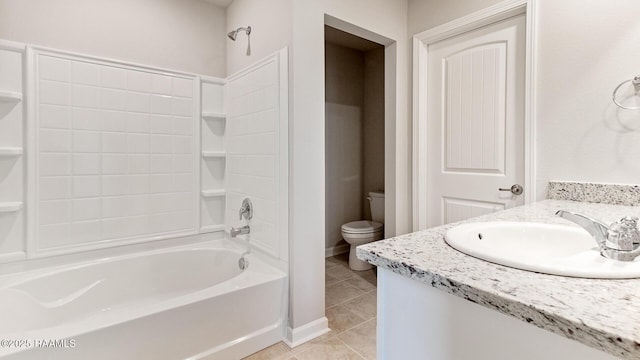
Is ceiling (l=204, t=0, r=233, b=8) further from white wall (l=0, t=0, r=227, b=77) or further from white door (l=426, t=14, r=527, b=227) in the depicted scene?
white door (l=426, t=14, r=527, b=227)

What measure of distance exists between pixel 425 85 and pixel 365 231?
1449mm

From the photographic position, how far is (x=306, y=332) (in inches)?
74.5

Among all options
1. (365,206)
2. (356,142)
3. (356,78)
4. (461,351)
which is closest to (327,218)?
(365,206)

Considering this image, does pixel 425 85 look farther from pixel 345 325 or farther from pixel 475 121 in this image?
pixel 345 325

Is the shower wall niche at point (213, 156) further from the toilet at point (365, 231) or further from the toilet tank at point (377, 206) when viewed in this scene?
the toilet tank at point (377, 206)

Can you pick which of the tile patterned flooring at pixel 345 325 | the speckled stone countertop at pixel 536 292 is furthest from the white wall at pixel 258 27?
the tile patterned flooring at pixel 345 325

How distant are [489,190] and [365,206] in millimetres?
1932

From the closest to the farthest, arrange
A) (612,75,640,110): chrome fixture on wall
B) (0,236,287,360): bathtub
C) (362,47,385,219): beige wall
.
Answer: (0,236,287,360): bathtub → (612,75,640,110): chrome fixture on wall → (362,47,385,219): beige wall

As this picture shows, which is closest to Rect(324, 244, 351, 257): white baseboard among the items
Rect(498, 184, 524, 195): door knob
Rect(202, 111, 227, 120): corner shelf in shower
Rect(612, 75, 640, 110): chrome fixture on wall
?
Rect(202, 111, 227, 120): corner shelf in shower

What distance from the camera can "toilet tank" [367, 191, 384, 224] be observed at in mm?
3354

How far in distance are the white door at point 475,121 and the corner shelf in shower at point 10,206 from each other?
8.96ft

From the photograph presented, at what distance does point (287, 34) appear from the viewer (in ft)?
6.14

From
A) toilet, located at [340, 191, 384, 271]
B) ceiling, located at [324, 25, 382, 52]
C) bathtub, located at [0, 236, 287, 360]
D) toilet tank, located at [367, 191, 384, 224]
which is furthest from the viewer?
toilet tank, located at [367, 191, 384, 224]

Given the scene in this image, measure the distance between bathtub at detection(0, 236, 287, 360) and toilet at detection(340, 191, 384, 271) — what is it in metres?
1.15
